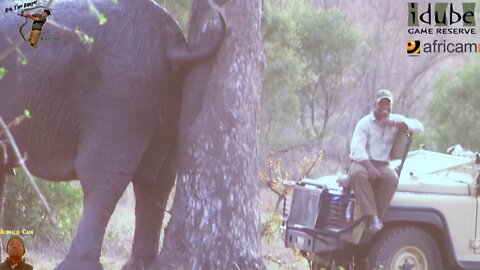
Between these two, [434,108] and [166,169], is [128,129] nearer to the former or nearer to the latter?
[166,169]

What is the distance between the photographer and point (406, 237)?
968 cm

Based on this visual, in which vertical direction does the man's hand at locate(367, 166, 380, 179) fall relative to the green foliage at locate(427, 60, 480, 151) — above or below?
below

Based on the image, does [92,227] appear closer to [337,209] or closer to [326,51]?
[337,209]

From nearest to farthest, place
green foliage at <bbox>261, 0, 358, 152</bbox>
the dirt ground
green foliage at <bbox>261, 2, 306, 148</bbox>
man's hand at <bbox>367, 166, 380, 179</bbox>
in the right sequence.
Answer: man's hand at <bbox>367, 166, 380, 179</bbox> → the dirt ground → green foliage at <bbox>261, 2, 306, 148</bbox> → green foliage at <bbox>261, 0, 358, 152</bbox>

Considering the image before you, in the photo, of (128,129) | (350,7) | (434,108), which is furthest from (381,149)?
(350,7)

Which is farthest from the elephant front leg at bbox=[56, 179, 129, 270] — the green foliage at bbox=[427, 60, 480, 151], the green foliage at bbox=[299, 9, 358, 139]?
the green foliage at bbox=[299, 9, 358, 139]

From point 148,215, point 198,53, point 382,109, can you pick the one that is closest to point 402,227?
point 382,109

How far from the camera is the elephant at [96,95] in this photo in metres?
7.99

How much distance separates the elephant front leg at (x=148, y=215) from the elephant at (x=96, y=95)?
31cm

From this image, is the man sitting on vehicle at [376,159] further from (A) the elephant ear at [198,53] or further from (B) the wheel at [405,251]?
(A) the elephant ear at [198,53]

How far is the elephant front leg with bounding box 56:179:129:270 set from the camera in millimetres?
7934

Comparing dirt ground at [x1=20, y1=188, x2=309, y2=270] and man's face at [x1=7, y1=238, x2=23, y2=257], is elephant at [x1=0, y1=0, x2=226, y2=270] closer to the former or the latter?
man's face at [x1=7, y1=238, x2=23, y2=257]

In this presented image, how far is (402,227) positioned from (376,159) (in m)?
0.73

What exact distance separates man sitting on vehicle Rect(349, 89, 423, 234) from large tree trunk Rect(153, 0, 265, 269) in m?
1.50
